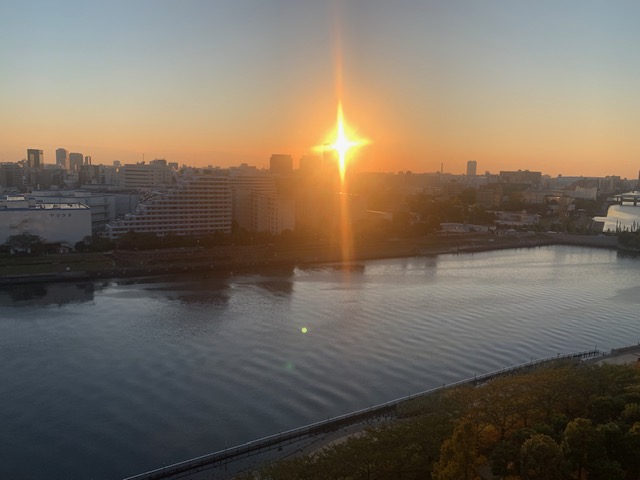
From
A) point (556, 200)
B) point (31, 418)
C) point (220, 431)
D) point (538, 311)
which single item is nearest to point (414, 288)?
point (538, 311)

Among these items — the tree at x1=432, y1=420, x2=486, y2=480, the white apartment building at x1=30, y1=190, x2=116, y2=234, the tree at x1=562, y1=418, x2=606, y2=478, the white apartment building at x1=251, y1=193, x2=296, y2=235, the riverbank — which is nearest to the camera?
the tree at x1=432, y1=420, x2=486, y2=480

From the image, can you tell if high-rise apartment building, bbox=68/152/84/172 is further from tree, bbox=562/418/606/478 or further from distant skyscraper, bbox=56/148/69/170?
tree, bbox=562/418/606/478

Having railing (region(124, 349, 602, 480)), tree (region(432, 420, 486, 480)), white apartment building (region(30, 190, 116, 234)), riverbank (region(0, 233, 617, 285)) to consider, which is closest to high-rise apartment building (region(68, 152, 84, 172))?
white apartment building (region(30, 190, 116, 234))

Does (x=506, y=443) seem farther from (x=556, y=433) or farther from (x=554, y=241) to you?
(x=554, y=241)

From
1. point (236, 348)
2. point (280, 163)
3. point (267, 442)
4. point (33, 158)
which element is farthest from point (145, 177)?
point (267, 442)

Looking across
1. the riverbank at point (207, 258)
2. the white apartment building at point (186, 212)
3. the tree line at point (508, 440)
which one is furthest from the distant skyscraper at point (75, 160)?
the tree line at point (508, 440)
